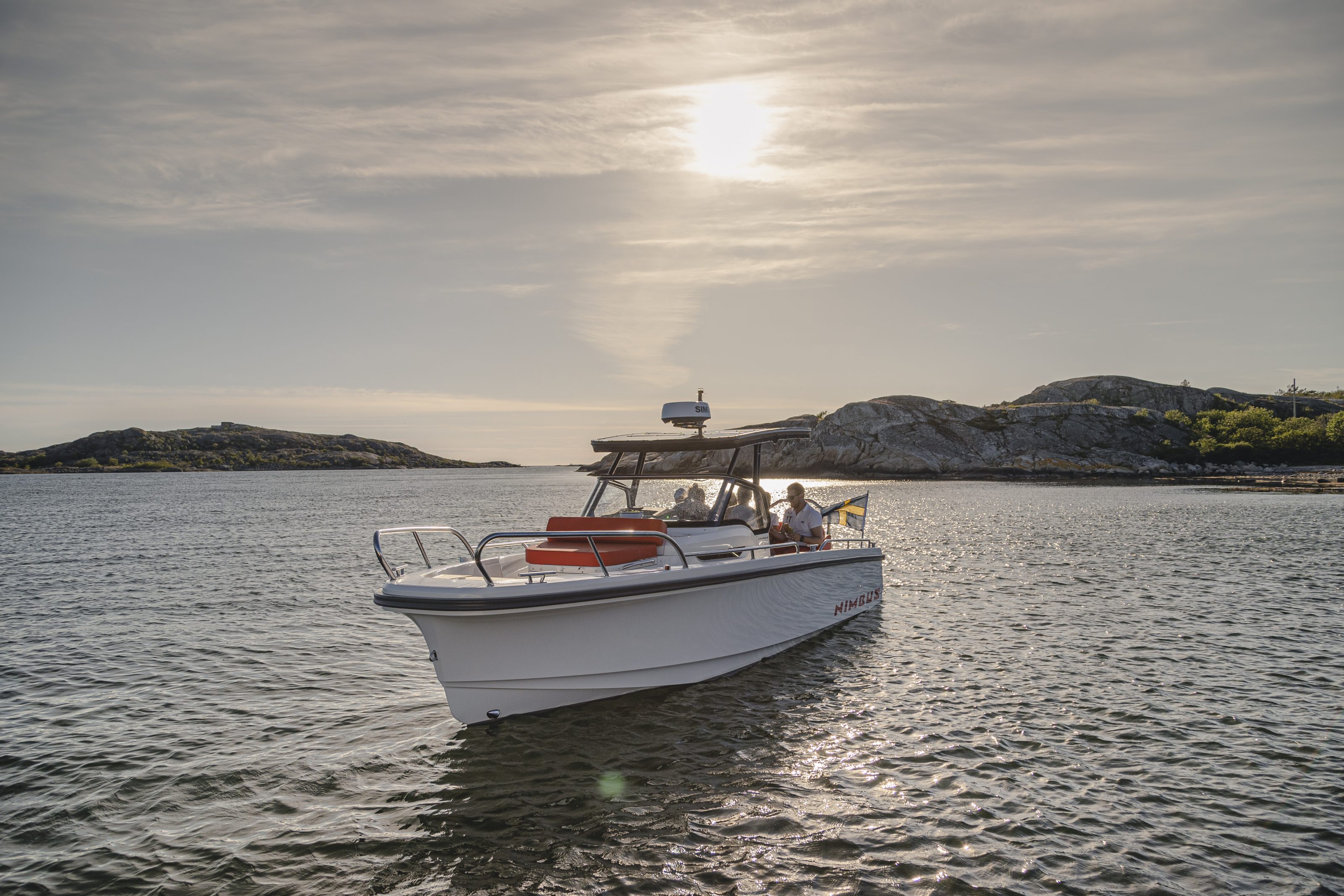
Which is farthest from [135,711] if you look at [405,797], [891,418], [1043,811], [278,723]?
[891,418]

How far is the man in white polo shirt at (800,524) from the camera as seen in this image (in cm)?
1088

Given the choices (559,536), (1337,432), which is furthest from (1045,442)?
(559,536)

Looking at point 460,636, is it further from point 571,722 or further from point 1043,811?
point 1043,811

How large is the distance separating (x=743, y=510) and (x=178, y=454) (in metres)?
200

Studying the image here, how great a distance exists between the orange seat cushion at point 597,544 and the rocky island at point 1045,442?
2804 inches

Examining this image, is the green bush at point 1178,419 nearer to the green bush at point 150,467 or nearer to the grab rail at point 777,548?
the grab rail at point 777,548

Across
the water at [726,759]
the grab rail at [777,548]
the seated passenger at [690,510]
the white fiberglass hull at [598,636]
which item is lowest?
the water at [726,759]

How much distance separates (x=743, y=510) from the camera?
10453 mm

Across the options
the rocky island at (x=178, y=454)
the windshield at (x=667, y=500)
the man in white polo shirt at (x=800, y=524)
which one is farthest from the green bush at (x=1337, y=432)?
the rocky island at (x=178, y=454)

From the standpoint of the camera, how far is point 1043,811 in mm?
5434

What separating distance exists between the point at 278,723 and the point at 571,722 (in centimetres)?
321

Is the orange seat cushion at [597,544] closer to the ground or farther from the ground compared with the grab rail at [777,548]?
farther from the ground

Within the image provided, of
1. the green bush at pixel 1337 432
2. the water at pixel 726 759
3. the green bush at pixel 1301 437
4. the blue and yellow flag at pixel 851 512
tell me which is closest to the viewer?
the water at pixel 726 759

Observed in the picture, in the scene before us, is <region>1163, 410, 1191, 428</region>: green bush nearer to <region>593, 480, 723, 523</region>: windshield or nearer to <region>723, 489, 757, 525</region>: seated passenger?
<region>723, 489, 757, 525</region>: seated passenger
